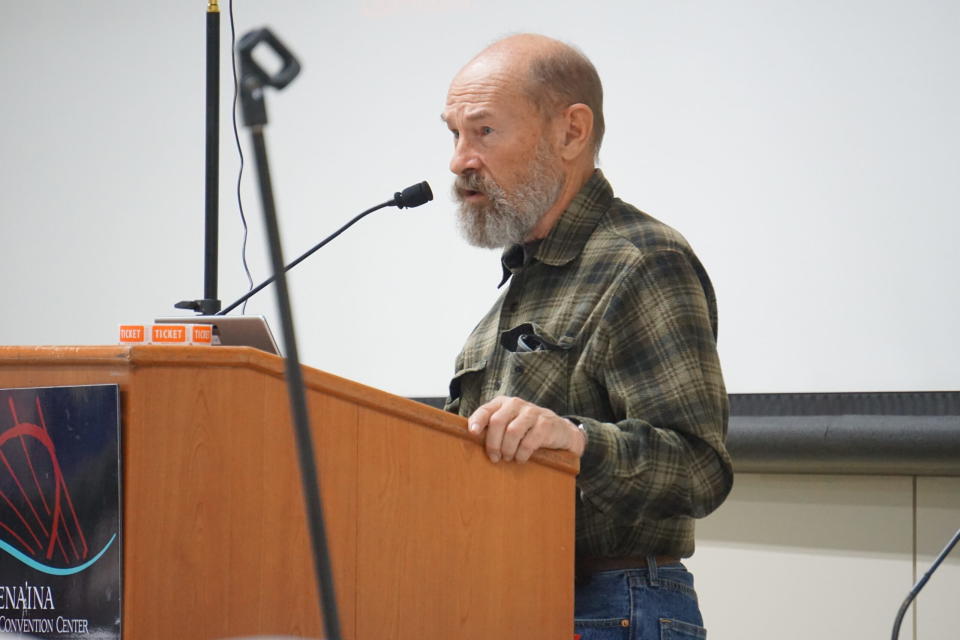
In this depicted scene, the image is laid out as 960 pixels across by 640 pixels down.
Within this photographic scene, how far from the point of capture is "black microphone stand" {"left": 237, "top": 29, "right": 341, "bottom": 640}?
67cm

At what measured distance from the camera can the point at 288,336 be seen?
669 mm

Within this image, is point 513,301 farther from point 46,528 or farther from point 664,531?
point 46,528

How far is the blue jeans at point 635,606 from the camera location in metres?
1.49

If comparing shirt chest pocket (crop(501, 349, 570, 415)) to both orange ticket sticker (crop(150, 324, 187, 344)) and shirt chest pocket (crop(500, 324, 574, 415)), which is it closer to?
shirt chest pocket (crop(500, 324, 574, 415))

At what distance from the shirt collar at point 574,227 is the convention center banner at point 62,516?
90cm

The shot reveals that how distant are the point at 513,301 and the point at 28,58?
2654 mm

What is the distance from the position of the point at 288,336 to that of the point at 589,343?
927 mm

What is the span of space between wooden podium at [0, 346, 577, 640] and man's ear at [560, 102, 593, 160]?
0.74 m

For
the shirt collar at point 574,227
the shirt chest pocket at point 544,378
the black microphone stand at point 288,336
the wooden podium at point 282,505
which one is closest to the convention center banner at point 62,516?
the wooden podium at point 282,505

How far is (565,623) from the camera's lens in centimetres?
135

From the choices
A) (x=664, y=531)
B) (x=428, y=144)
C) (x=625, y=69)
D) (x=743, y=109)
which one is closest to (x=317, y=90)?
(x=428, y=144)

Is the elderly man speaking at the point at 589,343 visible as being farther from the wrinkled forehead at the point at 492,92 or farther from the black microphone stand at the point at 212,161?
the black microphone stand at the point at 212,161

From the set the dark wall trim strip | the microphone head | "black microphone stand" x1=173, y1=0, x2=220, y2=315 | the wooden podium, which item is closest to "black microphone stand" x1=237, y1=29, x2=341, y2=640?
the wooden podium

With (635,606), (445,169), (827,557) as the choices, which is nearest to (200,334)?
(635,606)
